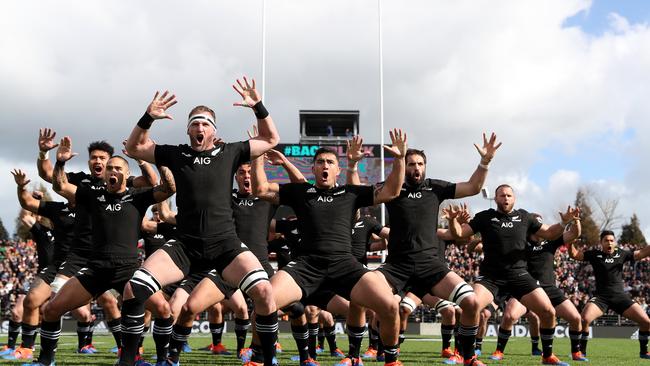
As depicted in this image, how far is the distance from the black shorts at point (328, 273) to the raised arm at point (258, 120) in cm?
151

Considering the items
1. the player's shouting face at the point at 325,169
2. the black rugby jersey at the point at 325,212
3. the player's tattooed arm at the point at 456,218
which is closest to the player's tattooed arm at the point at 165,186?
the black rugby jersey at the point at 325,212

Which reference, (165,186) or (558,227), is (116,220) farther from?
(558,227)

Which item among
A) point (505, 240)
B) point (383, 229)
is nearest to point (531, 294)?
point (505, 240)

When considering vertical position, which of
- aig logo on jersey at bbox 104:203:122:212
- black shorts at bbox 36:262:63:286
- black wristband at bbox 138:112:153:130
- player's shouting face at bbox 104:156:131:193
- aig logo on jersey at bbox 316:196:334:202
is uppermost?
black wristband at bbox 138:112:153:130

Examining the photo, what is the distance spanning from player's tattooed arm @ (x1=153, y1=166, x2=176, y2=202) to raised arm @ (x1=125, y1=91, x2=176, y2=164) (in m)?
0.67

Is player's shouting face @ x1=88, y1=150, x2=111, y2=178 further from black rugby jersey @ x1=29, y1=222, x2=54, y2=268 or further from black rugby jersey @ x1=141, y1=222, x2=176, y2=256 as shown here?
black rugby jersey @ x1=29, y1=222, x2=54, y2=268

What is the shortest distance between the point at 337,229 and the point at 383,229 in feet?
13.8

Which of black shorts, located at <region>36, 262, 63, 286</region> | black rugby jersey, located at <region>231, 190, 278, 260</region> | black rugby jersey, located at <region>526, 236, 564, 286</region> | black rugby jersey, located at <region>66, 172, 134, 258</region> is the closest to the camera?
black rugby jersey, located at <region>66, 172, 134, 258</region>

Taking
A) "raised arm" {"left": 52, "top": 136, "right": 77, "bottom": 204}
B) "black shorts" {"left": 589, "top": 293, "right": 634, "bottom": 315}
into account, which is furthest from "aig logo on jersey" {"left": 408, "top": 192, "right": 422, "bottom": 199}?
"black shorts" {"left": 589, "top": 293, "right": 634, "bottom": 315}

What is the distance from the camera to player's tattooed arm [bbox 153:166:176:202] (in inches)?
343

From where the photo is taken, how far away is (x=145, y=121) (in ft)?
25.4

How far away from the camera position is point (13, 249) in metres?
43.6

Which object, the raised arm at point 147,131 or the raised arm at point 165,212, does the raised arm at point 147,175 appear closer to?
the raised arm at point 165,212

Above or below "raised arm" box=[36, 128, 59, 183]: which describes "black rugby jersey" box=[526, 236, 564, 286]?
below
